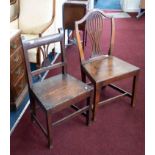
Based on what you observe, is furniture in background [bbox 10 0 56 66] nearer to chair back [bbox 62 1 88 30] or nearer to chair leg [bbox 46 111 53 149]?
chair back [bbox 62 1 88 30]

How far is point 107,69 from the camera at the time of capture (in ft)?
6.51

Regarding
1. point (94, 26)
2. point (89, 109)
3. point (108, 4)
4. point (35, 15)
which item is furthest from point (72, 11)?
point (108, 4)

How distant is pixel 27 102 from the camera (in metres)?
2.24

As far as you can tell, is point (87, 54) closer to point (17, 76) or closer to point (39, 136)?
point (17, 76)

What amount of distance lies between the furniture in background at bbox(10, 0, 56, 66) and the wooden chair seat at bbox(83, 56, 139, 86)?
841 millimetres

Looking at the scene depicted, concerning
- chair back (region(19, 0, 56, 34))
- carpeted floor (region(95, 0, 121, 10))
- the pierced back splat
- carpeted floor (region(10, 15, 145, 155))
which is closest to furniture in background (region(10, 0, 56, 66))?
chair back (region(19, 0, 56, 34))

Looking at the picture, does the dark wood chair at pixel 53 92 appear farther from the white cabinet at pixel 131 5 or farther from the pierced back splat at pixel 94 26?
the white cabinet at pixel 131 5

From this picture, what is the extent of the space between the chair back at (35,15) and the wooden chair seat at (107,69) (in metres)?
0.89

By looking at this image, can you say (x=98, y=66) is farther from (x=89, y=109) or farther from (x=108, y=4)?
(x=108, y=4)

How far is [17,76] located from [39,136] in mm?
614

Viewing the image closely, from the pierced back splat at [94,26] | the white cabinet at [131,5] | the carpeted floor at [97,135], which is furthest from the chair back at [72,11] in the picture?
the white cabinet at [131,5]

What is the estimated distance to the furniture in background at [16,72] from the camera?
1956 mm

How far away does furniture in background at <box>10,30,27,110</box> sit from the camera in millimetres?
1956
